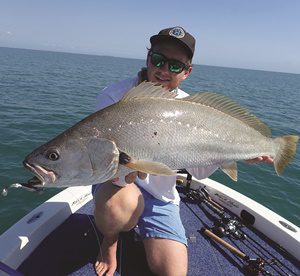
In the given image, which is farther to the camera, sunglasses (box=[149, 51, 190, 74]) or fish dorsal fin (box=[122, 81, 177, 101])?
sunglasses (box=[149, 51, 190, 74])

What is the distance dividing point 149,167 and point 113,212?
1.14 m

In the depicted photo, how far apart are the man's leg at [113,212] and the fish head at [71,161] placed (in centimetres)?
91

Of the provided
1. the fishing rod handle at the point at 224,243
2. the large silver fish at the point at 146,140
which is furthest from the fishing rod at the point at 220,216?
the large silver fish at the point at 146,140

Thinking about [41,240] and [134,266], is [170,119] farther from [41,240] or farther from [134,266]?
[41,240]

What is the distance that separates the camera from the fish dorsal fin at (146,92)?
2.97m

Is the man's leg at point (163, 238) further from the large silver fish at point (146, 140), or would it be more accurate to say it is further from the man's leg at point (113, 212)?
the large silver fish at point (146, 140)

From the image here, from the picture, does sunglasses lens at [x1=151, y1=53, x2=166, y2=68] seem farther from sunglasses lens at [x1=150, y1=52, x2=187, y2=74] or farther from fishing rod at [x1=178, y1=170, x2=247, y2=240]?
fishing rod at [x1=178, y1=170, x2=247, y2=240]

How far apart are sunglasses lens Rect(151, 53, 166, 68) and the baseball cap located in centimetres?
25

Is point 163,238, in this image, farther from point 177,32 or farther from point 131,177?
point 177,32

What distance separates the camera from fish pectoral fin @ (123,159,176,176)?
9.05ft

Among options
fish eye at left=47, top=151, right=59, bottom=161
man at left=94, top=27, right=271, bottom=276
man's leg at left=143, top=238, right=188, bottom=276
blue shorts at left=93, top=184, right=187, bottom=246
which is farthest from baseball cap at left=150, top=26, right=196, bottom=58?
man's leg at left=143, top=238, right=188, bottom=276

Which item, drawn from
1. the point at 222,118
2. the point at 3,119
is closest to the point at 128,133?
the point at 222,118

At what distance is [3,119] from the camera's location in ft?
44.8

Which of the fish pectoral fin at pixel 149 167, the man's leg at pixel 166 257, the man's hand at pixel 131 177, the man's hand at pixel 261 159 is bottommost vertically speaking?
the man's leg at pixel 166 257
